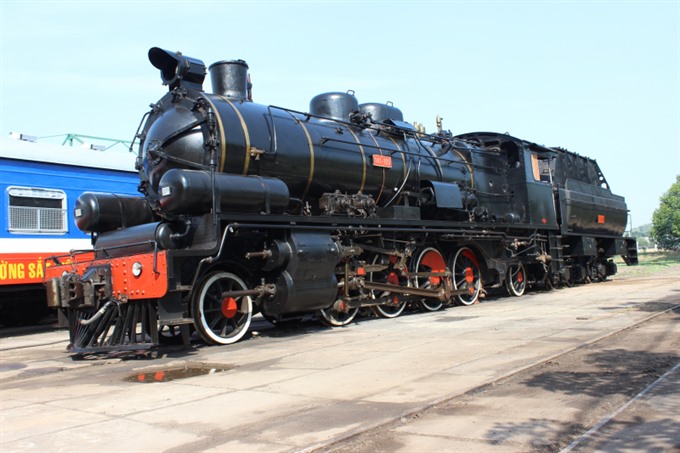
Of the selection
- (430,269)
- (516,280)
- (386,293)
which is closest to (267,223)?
(386,293)

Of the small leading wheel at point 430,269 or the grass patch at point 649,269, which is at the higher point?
the small leading wheel at point 430,269

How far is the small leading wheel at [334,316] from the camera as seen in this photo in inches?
360

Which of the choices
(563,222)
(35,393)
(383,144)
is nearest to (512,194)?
(563,222)

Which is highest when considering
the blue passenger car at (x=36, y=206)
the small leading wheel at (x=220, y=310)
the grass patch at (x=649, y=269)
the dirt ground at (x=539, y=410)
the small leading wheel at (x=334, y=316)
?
the blue passenger car at (x=36, y=206)

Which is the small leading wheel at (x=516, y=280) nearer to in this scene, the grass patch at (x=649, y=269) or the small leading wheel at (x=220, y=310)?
the small leading wheel at (x=220, y=310)

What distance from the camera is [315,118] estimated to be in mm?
10055

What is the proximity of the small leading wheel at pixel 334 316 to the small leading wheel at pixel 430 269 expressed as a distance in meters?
1.99

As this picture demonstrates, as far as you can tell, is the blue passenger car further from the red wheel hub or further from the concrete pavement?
the red wheel hub

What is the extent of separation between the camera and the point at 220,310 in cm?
777

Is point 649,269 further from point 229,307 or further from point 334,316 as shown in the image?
point 229,307

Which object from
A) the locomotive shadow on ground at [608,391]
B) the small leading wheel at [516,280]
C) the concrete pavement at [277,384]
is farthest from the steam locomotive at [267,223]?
the locomotive shadow on ground at [608,391]

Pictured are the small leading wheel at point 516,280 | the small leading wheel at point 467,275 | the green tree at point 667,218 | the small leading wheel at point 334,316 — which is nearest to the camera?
the small leading wheel at point 334,316

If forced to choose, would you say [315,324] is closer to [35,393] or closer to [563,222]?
[35,393]

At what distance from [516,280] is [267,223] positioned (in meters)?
8.29
